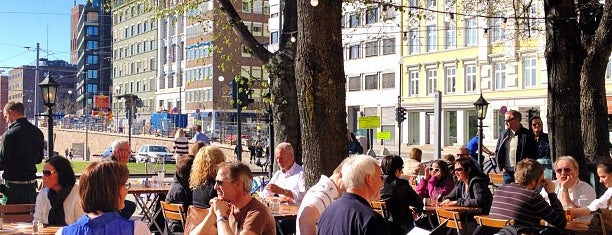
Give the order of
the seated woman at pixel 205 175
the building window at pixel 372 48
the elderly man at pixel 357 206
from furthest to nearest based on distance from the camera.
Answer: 1. the building window at pixel 372 48
2. the seated woman at pixel 205 175
3. the elderly man at pixel 357 206

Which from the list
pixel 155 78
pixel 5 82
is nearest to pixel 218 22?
pixel 155 78

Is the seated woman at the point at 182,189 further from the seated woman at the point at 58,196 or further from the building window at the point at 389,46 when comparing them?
the building window at the point at 389,46

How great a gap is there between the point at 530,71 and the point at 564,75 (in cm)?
3449

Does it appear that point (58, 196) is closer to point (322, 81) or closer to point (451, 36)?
point (322, 81)

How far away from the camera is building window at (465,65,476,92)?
4831cm

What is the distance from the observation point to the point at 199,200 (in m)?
7.41

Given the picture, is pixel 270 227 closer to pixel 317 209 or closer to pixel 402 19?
pixel 317 209

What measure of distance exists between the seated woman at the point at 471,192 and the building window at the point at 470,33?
3960 centimetres

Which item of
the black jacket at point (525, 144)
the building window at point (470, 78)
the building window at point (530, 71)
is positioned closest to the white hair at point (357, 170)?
the black jacket at point (525, 144)

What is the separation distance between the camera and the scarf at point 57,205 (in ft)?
21.6

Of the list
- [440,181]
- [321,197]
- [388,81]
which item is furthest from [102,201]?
[388,81]

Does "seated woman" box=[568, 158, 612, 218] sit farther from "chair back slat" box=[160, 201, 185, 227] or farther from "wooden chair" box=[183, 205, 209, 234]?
"chair back slat" box=[160, 201, 185, 227]

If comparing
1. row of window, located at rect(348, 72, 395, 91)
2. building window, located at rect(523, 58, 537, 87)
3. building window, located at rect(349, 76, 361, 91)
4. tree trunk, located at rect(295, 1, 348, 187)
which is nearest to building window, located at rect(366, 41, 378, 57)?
row of window, located at rect(348, 72, 395, 91)

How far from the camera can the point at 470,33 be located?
48.1m
